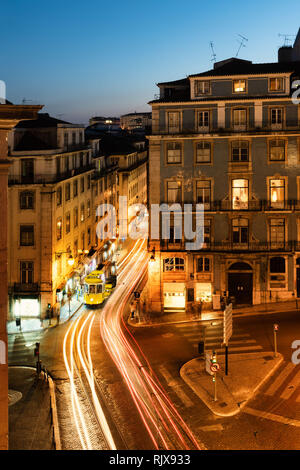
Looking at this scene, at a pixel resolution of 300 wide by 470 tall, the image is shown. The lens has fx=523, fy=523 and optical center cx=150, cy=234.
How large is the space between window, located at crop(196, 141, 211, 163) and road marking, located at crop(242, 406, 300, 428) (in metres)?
25.4

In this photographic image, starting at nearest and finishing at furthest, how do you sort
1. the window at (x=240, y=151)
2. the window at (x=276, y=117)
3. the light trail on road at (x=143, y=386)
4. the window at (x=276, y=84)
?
the light trail on road at (x=143, y=386) < the window at (x=276, y=84) < the window at (x=276, y=117) < the window at (x=240, y=151)

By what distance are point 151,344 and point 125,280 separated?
2328 centimetres

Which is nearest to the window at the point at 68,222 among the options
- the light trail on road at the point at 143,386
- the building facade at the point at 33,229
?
the building facade at the point at 33,229

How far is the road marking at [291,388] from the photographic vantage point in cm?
2693

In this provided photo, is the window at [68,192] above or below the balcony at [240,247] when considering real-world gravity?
above

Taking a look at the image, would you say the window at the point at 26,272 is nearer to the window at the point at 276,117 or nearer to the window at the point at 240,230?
the window at the point at 240,230

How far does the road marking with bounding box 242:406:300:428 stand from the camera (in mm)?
23989

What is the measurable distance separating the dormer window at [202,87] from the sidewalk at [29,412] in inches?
1068

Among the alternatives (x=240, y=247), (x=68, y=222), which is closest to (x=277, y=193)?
(x=240, y=247)

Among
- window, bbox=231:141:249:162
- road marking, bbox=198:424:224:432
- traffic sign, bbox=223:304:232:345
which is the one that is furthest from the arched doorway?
road marking, bbox=198:424:224:432

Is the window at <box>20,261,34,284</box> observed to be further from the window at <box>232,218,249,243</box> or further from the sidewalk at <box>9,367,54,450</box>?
the window at <box>232,218,249,243</box>

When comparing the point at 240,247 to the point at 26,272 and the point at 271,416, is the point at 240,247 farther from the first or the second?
the point at 271,416

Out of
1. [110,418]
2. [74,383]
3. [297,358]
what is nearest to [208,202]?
[297,358]
